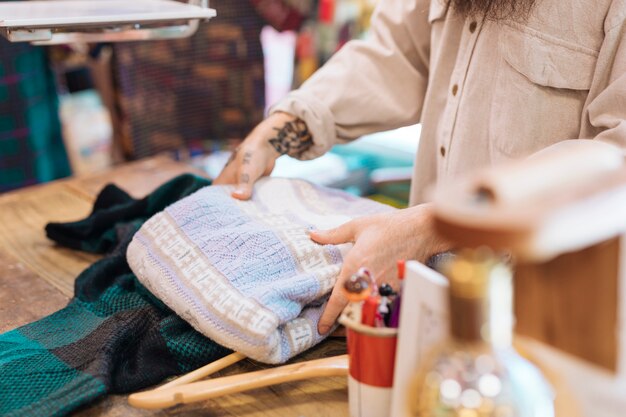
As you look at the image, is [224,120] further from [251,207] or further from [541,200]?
[541,200]

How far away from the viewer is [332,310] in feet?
2.74

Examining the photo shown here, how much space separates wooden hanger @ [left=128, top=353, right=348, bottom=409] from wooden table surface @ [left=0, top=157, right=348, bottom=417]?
0.08 ft

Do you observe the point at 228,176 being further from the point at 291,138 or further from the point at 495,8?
the point at 495,8

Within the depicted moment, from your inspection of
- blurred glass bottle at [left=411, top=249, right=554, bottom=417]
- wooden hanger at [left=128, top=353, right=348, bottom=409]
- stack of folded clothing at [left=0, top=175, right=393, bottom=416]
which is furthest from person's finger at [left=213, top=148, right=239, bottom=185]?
blurred glass bottle at [left=411, top=249, right=554, bottom=417]

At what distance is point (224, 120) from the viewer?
9.02 feet

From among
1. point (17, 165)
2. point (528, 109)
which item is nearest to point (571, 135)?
point (528, 109)

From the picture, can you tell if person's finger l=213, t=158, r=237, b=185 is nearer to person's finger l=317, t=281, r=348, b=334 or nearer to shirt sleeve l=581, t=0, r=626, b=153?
person's finger l=317, t=281, r=348, b=334

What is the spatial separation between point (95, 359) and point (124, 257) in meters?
0.28

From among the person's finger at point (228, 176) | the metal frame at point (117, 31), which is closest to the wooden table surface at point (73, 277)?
the person's finger at point (228, 176)

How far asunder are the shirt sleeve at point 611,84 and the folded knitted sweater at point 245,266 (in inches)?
15.1

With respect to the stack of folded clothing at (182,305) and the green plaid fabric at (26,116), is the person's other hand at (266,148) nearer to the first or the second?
the stack of folded clothing at (182,305)

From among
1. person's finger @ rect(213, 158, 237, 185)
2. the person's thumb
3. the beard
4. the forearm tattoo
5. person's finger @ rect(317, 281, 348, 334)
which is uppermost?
the beard

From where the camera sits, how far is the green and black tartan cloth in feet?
2.47

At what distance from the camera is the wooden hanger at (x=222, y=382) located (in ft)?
2.38
